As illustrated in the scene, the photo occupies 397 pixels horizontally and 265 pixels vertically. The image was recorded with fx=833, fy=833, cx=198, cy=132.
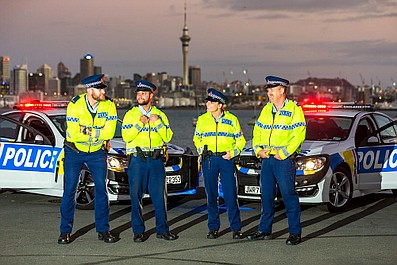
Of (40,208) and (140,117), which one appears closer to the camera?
(140,117)

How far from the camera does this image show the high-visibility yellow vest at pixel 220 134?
30.5 feet

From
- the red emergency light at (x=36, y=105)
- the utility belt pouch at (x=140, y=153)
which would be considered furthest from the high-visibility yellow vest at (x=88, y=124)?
the red emergency light at (x=36, y=105)

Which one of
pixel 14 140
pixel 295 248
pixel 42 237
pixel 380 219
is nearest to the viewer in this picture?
pixel 295 248

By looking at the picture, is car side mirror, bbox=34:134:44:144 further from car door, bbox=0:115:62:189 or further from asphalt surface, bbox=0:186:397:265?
asphalt surface, bbox=0:186:397:265

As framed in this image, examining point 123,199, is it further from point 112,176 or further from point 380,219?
point 380,219

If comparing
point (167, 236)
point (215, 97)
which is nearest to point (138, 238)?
point (167, 236)

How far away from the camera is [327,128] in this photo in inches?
493

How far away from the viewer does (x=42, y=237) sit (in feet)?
30.5

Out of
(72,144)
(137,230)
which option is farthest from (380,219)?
(72,144)

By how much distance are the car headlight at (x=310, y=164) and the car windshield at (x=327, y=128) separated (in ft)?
3.26

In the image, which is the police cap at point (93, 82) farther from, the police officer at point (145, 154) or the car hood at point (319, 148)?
the car hood at point (319, 148)

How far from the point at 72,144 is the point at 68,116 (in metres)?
0.30

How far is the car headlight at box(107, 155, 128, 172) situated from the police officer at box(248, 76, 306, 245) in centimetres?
289

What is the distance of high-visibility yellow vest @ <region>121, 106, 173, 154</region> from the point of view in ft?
29.7
